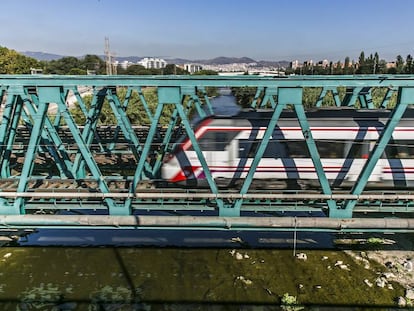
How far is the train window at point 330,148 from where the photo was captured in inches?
454

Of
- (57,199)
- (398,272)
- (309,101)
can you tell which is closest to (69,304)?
(57,199)

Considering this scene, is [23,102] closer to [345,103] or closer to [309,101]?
[345,103]

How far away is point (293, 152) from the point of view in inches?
456

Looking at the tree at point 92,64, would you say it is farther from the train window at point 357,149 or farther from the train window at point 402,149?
the train window at point 402,149

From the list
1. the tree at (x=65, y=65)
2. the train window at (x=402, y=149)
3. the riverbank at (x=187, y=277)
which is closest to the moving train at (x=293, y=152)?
the train window at (x=402, y=149)

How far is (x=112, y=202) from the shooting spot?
9672 mm

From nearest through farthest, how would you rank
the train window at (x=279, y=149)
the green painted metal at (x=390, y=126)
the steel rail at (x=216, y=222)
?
the green painted metal at (x=390, y=126), the steel rail at (x=216, y=222), the train window at (x=279, y=149)

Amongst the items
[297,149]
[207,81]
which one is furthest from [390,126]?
[207,81]

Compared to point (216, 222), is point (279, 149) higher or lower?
higher

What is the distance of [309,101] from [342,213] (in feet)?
112

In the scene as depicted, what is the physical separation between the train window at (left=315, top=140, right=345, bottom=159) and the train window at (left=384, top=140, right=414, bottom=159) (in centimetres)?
157

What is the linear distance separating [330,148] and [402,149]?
90.9 inches

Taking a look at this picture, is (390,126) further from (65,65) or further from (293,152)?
(65,65)

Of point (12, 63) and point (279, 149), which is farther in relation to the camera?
point (12, 63)
